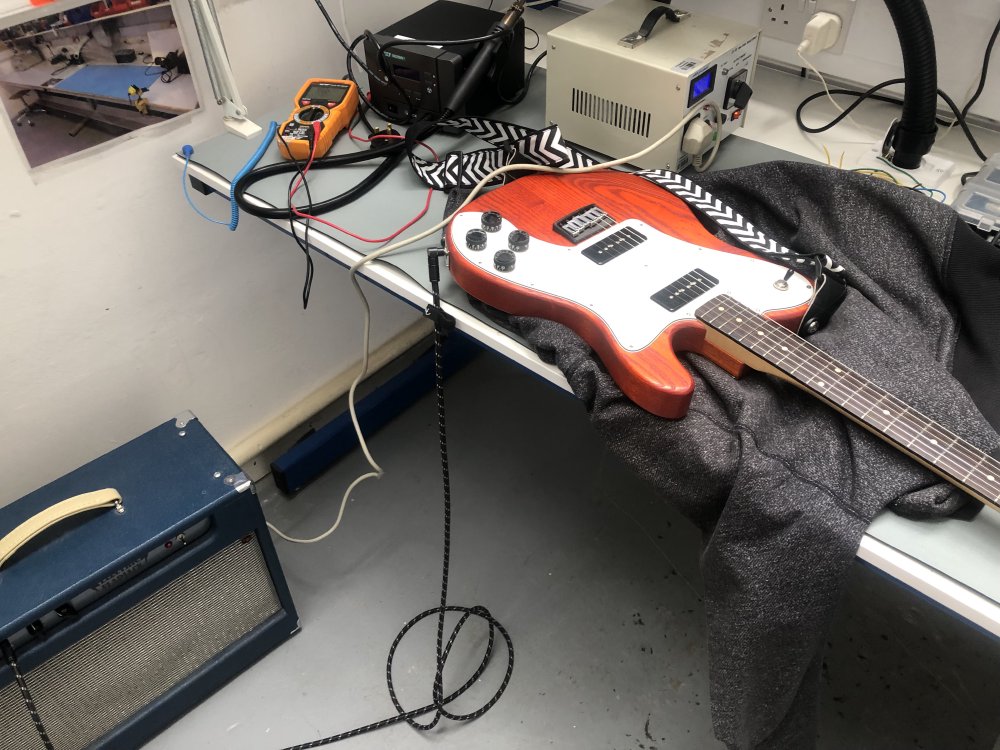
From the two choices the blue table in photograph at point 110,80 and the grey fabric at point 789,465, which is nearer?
the grey fabric at point 789,465

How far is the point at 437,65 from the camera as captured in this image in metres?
1.20

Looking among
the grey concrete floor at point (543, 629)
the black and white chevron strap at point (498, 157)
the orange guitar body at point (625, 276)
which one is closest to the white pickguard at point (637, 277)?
the orange guitar body at point (625, 276)

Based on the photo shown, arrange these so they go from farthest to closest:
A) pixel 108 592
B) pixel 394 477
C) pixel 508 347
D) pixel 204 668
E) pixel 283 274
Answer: pixel 394 477 < pixel 283 274 < pixel 204 668 < pixel 108 592 < pixel 508 347

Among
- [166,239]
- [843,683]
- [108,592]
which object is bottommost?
[843,683]

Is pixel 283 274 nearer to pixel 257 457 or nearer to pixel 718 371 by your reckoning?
pixel 257 457

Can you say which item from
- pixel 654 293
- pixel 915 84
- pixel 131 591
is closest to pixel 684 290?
pixel 654 293

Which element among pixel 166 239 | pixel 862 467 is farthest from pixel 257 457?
pixel 862 467

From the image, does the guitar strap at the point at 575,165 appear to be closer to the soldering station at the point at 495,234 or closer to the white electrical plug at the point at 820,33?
the soldering station at the point at 495,234

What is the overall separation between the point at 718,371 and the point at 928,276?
0.32m

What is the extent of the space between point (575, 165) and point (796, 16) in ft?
1.98

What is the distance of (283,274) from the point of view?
5.29ft

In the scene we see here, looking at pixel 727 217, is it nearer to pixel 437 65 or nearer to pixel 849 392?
pixel 849 392

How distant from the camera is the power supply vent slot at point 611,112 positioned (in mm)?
1144

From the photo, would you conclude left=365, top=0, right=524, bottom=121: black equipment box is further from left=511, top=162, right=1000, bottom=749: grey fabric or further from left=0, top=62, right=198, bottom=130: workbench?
left=511, top=162, right=1000, bottom=749: grey fabric
